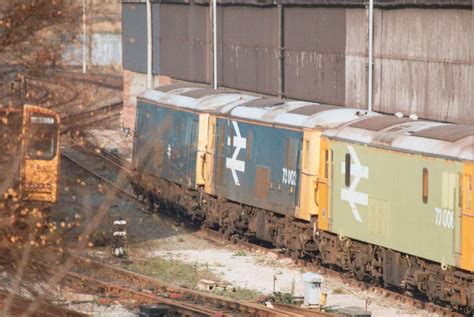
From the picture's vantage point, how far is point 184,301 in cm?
2136

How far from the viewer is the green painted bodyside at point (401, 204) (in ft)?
65.7

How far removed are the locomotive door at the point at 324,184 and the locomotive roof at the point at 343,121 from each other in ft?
1.12

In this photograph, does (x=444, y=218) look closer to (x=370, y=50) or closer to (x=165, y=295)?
(x=165, y=295)

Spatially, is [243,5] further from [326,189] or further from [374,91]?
[326,189]

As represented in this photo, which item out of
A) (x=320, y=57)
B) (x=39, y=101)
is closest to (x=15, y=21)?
(x=39, y=101)

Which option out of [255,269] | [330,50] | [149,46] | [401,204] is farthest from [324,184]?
[149,46]

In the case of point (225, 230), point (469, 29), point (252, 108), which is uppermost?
point (469, 29)

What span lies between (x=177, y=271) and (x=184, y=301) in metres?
3.48

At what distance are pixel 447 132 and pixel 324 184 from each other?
4100 millimetres

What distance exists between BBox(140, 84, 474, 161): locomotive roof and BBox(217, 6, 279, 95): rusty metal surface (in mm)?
2848

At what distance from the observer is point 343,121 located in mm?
24547

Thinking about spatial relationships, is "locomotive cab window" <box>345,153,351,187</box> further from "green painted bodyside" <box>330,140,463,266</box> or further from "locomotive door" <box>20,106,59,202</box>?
"locomotive door" <box>20,106,59,202</box>

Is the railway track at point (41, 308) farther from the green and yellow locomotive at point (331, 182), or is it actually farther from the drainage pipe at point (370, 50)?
the drainage pipe at point (370, 50)

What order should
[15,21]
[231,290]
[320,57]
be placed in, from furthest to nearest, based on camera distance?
1. [320,57]
2. [231,290]
3. [15,21]
